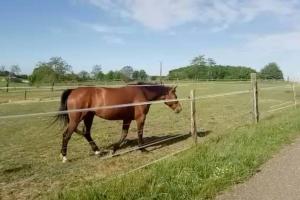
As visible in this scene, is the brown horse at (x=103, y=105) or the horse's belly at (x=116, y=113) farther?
the horse's belly at (x=116, y=113)

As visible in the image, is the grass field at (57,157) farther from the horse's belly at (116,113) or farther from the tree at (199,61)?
the tree at (199,61)

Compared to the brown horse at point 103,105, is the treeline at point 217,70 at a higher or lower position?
higher

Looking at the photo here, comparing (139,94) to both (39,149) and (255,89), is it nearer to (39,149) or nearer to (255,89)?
(39,149)

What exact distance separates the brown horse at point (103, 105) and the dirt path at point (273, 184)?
Answer: 2.68 m

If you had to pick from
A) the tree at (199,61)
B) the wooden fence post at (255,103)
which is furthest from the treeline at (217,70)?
the wooden fence post at (255,103)

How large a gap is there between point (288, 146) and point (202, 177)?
3.67 meters

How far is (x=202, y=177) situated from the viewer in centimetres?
612

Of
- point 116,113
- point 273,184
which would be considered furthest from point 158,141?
point 273,184

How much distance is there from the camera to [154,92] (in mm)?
10359

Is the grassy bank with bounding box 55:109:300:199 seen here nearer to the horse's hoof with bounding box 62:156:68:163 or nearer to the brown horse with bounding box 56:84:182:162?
the brown horse with bounding box 56:84:182:162

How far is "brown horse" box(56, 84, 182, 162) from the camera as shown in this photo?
8.98 meters

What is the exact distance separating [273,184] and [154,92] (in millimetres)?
4995

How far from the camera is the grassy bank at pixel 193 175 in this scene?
518cm

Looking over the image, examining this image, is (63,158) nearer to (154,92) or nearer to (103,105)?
(103,105)
